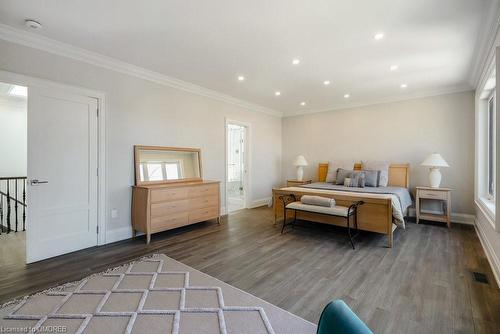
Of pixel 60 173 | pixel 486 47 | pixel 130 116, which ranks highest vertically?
pixel 486 47

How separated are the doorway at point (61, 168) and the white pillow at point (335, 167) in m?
4.52

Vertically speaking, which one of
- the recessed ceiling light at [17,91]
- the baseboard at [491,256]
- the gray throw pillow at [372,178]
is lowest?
the baseboard at [491,256]

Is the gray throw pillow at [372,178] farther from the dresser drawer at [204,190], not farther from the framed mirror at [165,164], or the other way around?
the framed mirror at [165,164]

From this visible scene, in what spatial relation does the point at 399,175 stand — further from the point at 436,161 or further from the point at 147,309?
the point at 147,309

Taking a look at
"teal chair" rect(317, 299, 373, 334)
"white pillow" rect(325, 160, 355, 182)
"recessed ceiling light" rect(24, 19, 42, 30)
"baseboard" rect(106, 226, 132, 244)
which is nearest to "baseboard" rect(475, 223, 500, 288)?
"white pillow" rect(325, 160, 355, 182)

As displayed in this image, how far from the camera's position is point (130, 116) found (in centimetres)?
374

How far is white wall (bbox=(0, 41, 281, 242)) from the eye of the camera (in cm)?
297

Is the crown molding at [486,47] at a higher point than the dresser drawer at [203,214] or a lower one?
higher

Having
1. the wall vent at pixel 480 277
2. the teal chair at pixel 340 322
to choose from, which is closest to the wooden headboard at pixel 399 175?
the wall vent at pixel 480 277

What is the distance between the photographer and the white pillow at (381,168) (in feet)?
16.1

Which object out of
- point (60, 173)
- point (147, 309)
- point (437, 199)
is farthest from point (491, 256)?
point (60, 173)

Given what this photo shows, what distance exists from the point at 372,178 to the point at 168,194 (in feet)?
12.9

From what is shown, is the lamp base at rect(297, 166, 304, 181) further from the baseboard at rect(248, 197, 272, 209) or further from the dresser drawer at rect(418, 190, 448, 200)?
the dresser drawer at rect(418, 190, 448, 200)

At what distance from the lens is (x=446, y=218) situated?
4391 millimetres
